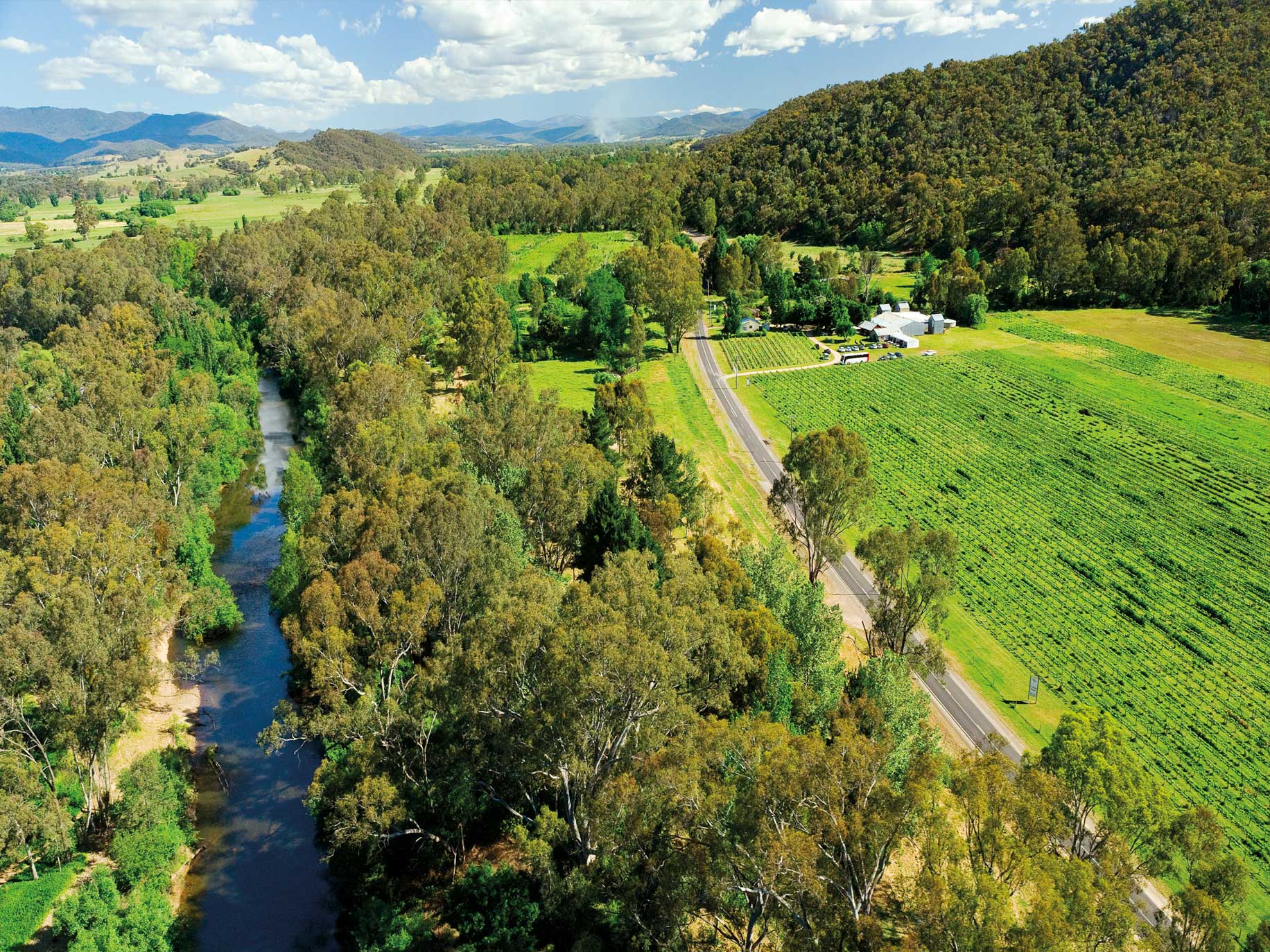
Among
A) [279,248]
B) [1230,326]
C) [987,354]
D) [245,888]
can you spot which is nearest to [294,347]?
[279,248]

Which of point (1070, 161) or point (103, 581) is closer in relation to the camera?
point (103, 581)

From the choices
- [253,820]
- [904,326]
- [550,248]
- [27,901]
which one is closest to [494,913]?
[253,820]

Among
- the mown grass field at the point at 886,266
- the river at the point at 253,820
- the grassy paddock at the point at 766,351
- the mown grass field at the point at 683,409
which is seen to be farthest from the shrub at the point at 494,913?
the mown grass field at the point at 886,266

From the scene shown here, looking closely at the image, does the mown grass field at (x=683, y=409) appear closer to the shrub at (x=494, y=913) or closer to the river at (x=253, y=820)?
the shrub at (x=494, y=913)

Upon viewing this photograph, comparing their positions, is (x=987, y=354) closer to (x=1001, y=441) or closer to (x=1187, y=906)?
(x=1001, y=441)

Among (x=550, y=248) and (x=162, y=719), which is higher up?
(x=550, y=248)

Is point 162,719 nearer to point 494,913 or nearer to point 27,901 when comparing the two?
point 27,901
